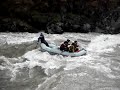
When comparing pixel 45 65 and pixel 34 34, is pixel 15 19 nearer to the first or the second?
pixel 34 34

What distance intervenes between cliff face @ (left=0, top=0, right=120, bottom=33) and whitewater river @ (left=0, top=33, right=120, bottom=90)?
4.67 meters

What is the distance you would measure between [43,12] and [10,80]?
15537 mm

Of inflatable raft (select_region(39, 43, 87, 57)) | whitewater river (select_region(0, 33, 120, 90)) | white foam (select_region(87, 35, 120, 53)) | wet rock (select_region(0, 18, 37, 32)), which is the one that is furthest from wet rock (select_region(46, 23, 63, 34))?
inflatable raft (select_region(39, 43, 87, 57))

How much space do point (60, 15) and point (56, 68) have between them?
43.2 feet

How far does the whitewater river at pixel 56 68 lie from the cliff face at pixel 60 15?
4.67 meters

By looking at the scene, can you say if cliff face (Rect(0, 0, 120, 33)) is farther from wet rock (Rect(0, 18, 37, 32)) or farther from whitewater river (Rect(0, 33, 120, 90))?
whitewater river (Rect(0, 33, 120, 90))

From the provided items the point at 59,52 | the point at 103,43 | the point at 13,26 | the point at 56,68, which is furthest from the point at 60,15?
the point at 56,68

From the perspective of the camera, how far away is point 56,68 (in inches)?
655

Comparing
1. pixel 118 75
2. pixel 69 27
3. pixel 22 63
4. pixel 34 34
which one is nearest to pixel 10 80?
pixel 22 63

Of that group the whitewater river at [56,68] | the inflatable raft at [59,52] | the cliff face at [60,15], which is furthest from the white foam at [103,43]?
the cliff face at [60,15]

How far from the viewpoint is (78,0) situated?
2961cm

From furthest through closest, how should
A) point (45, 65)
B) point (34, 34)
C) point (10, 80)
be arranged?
1. point (34, 34)
2. point (45, 65)
3. point (10, 80)

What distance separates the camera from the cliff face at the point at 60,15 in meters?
27.7

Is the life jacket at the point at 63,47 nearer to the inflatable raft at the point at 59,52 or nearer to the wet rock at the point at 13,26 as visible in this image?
the inflatable raft at the point at 59,52
